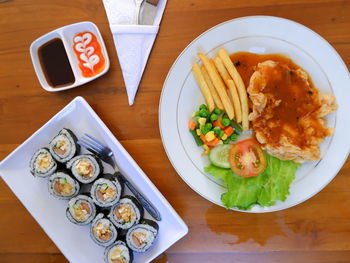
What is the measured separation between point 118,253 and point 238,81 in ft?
6.86

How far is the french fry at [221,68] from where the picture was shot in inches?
107

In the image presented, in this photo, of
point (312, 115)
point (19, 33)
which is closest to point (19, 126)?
point (19, 33)

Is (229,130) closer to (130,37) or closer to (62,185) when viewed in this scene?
(130,37)

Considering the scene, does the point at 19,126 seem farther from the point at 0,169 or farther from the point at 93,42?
the point at 93,42

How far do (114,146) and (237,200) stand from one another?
127 cm

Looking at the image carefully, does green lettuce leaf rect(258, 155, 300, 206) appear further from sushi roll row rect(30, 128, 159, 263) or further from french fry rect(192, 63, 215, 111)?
sushi roll row rect(30, 128, 159, 263)

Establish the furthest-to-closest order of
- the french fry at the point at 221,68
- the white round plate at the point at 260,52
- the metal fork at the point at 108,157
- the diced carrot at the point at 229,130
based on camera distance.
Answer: the metal fork at the point at 108,157 < the diced carrot at the point at 229,130 < the french fry at the point at 221,68 < the white round plate at the point at 260,52

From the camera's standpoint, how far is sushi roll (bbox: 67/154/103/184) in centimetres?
301

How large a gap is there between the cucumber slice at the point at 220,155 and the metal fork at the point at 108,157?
2.53 feet

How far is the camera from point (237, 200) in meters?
2.68

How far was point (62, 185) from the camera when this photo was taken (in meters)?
3.03

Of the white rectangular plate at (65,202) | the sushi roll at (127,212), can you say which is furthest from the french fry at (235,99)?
the sushi roll at (127,212)

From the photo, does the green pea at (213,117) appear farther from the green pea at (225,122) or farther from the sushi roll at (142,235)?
the sushi roll at (142,235)

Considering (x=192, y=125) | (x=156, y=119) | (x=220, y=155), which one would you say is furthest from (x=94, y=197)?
(x=220, y=155)
